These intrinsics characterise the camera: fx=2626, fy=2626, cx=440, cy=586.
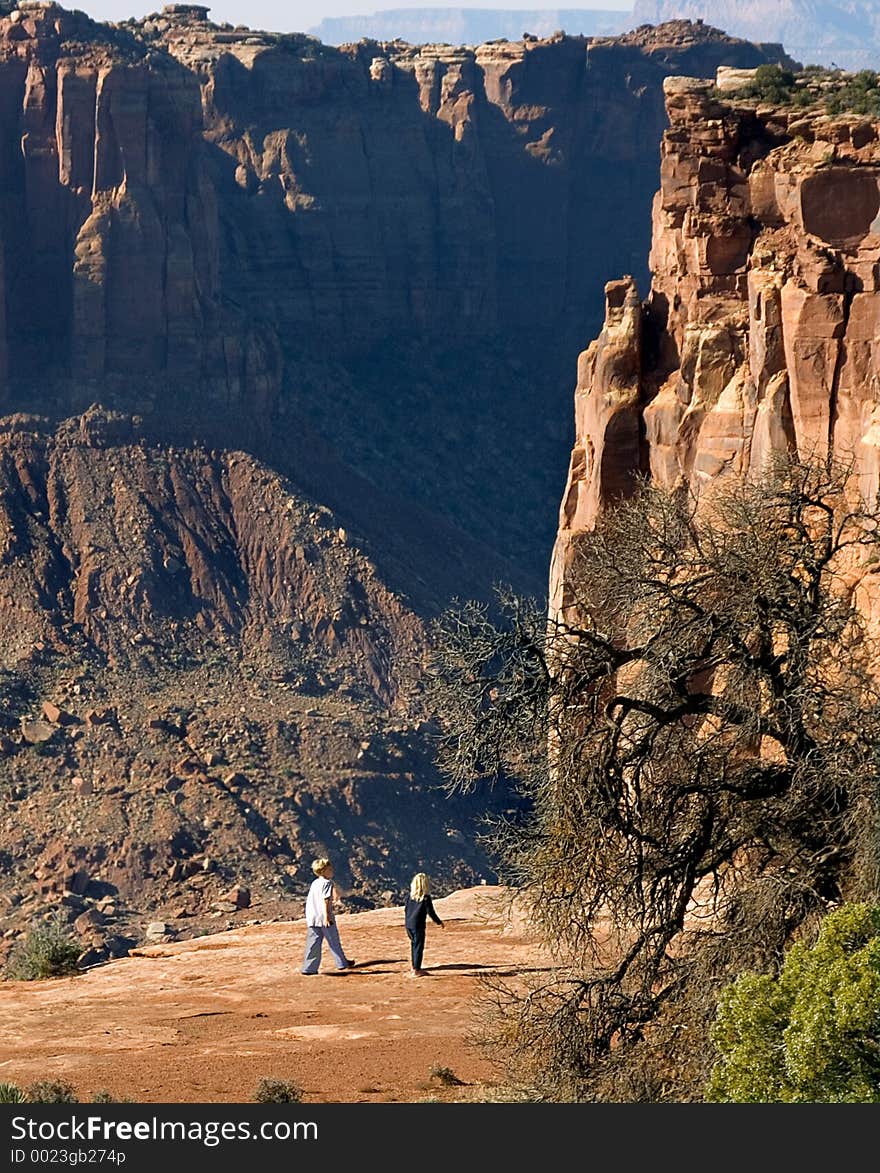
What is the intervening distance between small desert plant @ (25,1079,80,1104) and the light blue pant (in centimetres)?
758

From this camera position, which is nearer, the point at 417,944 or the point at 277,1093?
the point at 277,1093

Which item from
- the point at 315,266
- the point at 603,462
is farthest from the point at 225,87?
the point at 603,462

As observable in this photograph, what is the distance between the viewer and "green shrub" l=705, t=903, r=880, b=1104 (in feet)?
75.3

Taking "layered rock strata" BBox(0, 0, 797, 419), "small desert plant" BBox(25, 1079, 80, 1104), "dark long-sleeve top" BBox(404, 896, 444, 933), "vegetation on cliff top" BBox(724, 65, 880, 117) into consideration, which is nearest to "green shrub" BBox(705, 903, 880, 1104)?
"small desert plant" BBox(25, 1079, 80, 1104)

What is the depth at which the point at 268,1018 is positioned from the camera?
31328mm

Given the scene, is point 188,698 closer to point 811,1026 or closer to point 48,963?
point 48,963

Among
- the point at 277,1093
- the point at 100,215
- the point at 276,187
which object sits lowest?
the point at 277,1093

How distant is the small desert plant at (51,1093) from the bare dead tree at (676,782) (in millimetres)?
4508

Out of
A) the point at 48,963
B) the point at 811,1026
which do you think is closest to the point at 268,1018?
the point at 48,963

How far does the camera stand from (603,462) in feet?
147

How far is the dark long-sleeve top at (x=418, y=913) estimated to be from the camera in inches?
1300

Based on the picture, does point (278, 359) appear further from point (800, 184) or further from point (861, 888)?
A: point (861, 888)

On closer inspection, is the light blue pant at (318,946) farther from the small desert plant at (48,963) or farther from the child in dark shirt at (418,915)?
the small desert plant at (48,963)

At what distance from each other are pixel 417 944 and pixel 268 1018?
2833mm
